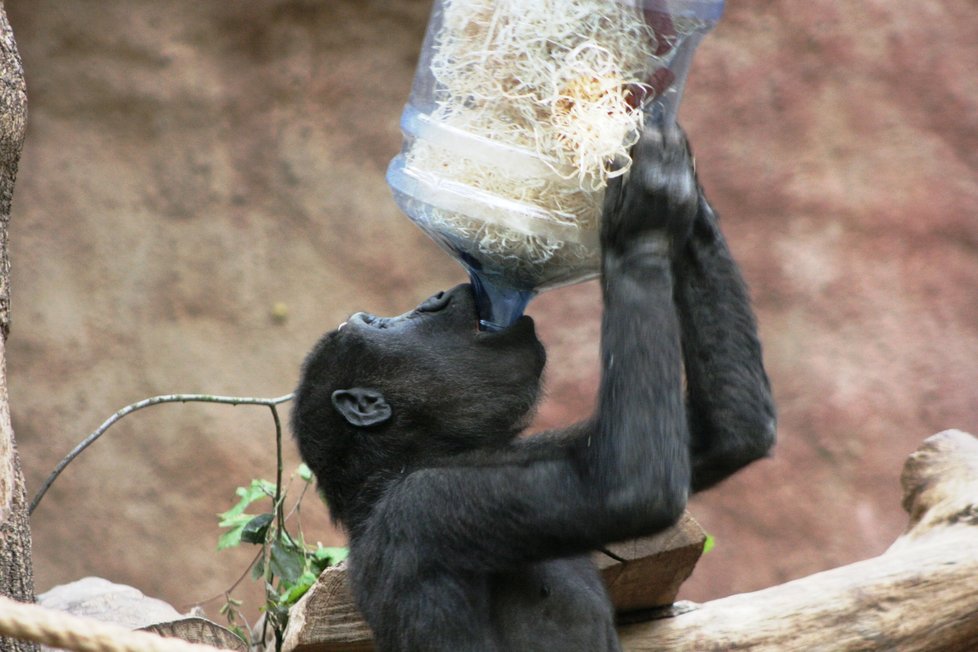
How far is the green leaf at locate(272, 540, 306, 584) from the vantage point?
3.86 m

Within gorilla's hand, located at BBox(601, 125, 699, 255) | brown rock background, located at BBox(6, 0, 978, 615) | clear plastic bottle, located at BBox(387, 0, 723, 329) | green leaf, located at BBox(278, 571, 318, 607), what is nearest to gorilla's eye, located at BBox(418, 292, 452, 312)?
clear plastic bottle, located at BBox(387, 0, 723, 329)

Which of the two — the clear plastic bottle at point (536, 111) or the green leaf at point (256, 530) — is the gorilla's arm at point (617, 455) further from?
the green leaf at point (256, 530)

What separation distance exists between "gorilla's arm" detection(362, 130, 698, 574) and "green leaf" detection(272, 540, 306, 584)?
4.17 feet

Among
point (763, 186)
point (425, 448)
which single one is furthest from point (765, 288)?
point (425, 448)

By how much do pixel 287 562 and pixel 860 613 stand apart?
1864 mm

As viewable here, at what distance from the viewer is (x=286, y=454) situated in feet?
22.6

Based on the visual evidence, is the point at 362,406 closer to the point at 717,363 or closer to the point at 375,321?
the point at 375,321

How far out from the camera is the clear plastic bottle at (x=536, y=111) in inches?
92.6

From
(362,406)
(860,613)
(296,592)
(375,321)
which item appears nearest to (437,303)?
(375,321)

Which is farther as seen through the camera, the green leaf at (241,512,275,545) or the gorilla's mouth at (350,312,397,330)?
the green leaf at (241,512,275,545)

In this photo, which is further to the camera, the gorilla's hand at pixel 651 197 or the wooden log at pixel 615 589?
the wooden log at pixel 615 589

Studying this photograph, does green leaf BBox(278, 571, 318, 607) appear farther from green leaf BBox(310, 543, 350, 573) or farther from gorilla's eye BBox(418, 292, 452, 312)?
gorilla's eye BBox(418, 292, 452, 312)

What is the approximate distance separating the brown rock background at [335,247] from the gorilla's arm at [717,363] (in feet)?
12.1

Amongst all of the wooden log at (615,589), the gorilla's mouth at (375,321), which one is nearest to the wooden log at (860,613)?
the wooden log at (615,589)
